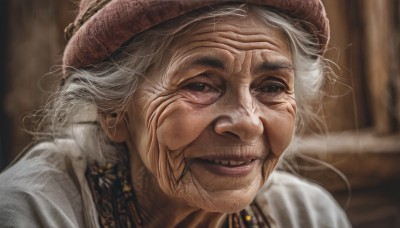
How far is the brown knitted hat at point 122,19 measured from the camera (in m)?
2.13

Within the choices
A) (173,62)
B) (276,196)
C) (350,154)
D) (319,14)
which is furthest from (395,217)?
(173,62)

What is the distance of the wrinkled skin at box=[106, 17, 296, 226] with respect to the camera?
2189 mm

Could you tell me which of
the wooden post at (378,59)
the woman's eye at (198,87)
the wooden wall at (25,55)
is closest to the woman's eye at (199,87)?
the woman's eye at (198,87)

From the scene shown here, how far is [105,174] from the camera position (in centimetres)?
261

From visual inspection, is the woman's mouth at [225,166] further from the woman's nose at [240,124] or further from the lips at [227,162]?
the woman's nose at [240,124]

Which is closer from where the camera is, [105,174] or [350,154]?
[105,174]

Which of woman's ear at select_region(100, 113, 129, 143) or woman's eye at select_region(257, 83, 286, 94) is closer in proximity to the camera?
woman's eye at select_region(257, 83, 286, 94)

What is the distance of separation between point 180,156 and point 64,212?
52cm

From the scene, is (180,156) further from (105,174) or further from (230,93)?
(105,174)

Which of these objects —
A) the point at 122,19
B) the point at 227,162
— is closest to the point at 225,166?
the point at 227,162

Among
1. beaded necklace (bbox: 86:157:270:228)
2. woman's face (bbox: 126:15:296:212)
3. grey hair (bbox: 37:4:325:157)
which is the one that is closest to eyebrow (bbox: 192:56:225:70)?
woman's face (bbox: 126:15:296:212)

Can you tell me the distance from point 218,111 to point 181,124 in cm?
15

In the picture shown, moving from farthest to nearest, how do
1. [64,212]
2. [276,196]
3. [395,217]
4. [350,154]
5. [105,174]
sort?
[395,217] → [350,154] → [276,196] → [105,174] → [64,212]

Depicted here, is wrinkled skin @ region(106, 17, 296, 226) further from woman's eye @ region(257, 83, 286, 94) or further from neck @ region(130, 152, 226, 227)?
neck @ region(130, 152, 226, 227)
